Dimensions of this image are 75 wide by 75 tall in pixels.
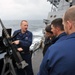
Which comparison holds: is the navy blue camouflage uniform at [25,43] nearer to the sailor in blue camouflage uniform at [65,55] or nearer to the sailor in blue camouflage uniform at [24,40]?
the sailor in blue camouflage uniform at [24,40]

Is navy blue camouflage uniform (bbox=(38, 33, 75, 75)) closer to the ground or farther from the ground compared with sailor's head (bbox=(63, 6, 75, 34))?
closer to the ground

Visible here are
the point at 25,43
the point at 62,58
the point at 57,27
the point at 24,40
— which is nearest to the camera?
→ the point at 62,58

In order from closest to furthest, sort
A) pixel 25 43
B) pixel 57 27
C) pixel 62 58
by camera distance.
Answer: pixel 62 58
pixel 57 27
pixel 25 43

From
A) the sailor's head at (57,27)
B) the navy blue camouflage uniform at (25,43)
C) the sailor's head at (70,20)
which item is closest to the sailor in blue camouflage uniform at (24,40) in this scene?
the navy blue camouflage uniform at (25,43)

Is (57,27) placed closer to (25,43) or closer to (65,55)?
(65,55)

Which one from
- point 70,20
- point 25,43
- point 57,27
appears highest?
point 70,20

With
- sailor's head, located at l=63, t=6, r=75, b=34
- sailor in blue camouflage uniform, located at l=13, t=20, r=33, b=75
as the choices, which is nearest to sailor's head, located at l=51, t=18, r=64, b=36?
sailor's head, located at l=63, t=6, r=75, b=34

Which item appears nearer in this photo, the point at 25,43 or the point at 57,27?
the point at 57,27

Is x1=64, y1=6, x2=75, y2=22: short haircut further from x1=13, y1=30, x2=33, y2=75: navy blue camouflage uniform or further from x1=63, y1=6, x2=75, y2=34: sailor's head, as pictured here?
x1=13, y1=30, x2=33, y2=75: navy blue camouflage uniform

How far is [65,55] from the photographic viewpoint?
6.68 feet

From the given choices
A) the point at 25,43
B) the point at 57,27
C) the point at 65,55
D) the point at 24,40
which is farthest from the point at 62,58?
the point at 24,40

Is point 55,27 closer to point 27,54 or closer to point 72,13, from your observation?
point 72,13

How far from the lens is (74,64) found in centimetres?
203

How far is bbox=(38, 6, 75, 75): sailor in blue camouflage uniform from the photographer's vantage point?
2.03 meters
